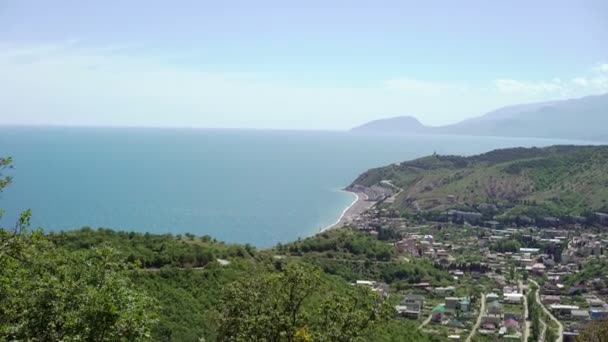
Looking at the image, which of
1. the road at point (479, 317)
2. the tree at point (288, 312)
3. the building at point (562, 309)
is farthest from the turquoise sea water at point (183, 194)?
the tree at point (288, 312)

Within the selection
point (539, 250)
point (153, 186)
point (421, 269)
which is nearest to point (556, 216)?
point (539, 250)

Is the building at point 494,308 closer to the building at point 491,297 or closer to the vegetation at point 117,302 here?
the building at point 491,297

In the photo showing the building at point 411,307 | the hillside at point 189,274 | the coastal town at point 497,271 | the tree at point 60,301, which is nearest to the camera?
the tree at point 60,301

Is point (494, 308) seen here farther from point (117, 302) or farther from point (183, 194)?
point (183, 194)

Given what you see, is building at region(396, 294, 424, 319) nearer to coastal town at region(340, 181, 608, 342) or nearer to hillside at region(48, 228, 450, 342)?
coastal town at region(340, 181, 608, 342)

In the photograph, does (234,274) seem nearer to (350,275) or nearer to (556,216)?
(350,275)
